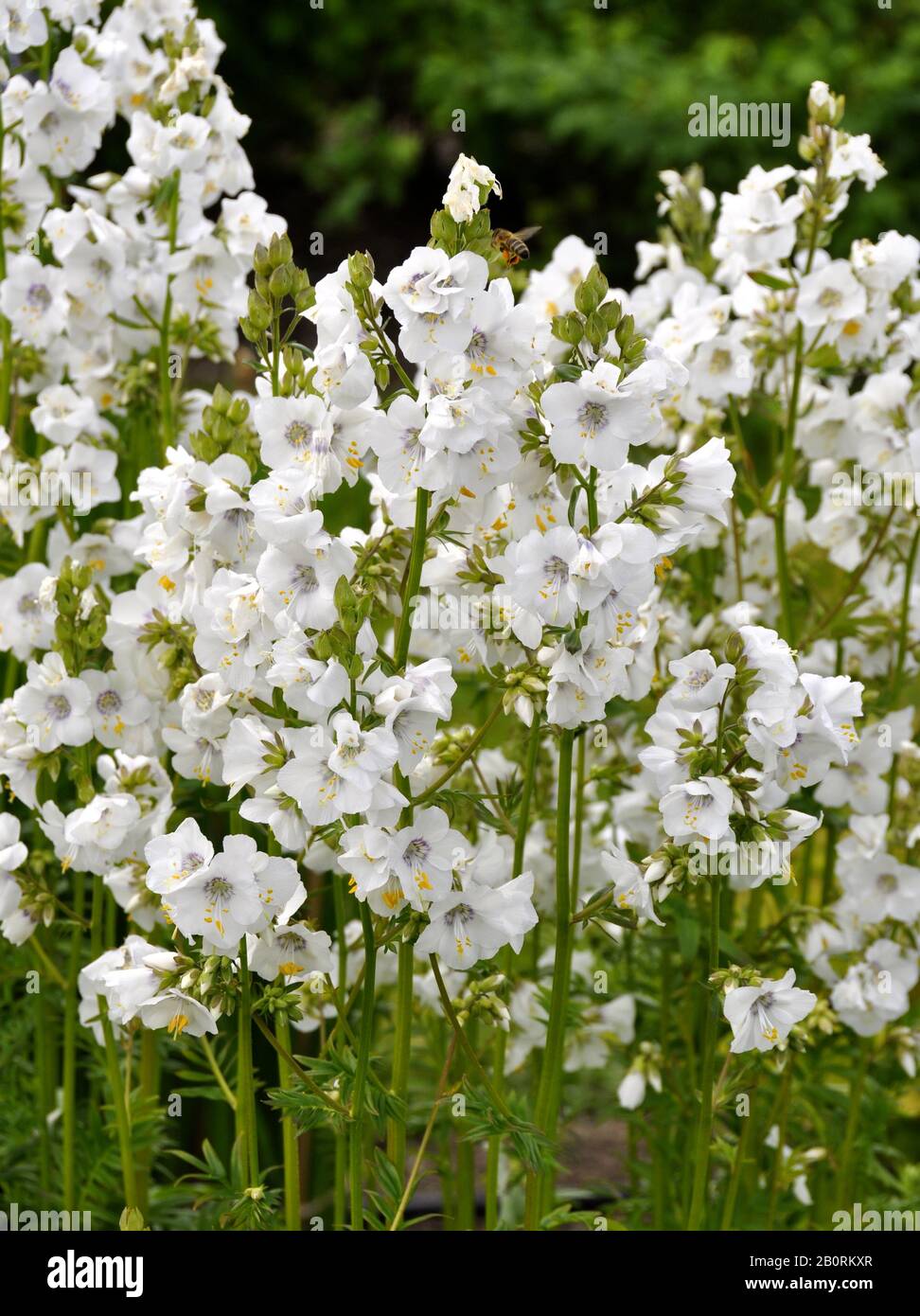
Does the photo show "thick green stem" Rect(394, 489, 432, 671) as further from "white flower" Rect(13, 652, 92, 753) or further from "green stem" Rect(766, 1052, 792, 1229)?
"green stem" Rect(766, 1052, 792, 1229)

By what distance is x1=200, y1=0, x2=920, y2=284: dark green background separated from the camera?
771cm

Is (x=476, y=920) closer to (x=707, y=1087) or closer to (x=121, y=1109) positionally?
(x=707, y=1087)

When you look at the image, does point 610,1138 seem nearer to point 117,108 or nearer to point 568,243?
point 568,243

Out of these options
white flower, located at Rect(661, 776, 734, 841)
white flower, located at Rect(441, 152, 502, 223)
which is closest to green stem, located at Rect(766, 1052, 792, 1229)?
white flower, located at Rect(661, 776, 734, 841)

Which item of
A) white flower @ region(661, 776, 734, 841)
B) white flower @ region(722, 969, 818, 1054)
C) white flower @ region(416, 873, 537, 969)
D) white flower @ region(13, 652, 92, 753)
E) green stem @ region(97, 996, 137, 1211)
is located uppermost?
white flower @ region(13, 652, 92, 753)

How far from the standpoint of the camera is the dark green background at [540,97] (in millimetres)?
7711

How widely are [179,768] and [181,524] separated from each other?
1.02 ft

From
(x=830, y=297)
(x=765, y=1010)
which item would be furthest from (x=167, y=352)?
(x=765, y=1010)

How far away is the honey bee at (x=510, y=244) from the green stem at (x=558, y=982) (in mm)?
520

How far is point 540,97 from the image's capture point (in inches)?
313

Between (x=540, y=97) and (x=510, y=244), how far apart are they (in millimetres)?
6634

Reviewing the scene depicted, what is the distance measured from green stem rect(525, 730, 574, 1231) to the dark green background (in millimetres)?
6307

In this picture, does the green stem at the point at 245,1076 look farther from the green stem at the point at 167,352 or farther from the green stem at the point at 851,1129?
the green stem at the point at 851,1129
